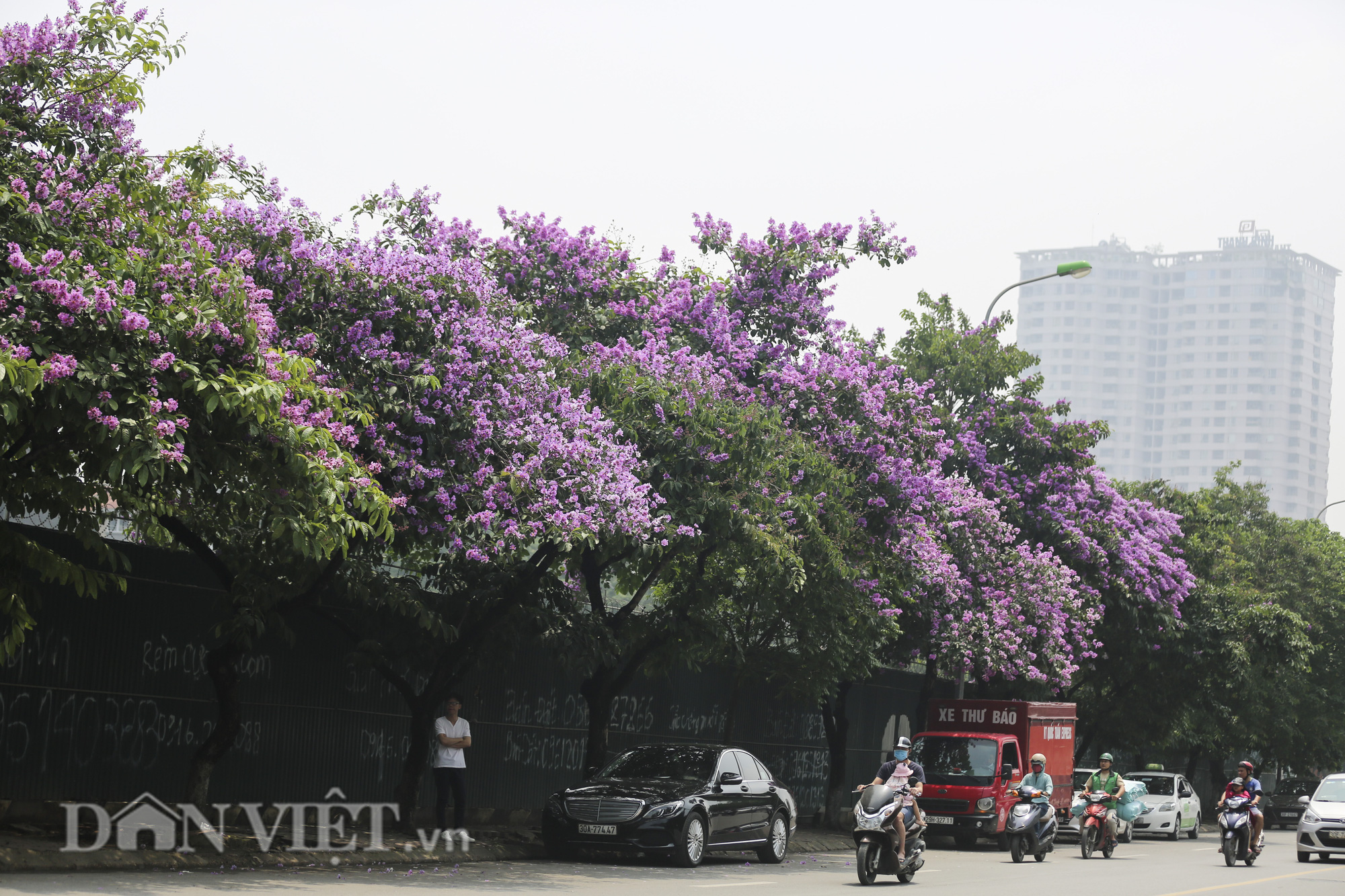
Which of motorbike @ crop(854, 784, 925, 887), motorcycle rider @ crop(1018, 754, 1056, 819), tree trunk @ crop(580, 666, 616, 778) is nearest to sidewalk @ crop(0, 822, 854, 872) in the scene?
tree trunk @ crop(580, 666, 616, 778)

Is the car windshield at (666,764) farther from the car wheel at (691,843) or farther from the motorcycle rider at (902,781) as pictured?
the motorcycle rider at (902,781)

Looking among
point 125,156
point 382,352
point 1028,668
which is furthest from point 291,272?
point 1028,668

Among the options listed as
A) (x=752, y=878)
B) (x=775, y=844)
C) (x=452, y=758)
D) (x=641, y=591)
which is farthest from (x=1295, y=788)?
(x=452, y=758)

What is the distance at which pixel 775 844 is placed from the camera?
769 inches

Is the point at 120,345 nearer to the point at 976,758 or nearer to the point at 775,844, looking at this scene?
the point at 775,844

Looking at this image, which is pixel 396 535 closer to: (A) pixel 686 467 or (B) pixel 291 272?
(B) pixel 291 272

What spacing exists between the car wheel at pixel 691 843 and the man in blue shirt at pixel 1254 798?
33.7 feet

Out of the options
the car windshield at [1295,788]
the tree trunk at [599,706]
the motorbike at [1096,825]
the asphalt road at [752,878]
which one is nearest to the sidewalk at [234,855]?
the asphalt road at [752,878]

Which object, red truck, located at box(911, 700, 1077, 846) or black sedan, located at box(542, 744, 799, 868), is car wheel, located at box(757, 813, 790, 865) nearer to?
black sedan, located at box(542, 744, 799, 868)

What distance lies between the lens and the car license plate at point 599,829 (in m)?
17.0

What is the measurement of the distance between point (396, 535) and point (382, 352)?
6.28ft

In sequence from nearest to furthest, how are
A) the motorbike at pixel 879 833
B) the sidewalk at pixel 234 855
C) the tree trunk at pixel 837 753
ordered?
the sidewalk at pixel 234 855, the motorbike at pixel 879 833, the tree trunk at pixel 837 753

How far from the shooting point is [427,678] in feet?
66.5

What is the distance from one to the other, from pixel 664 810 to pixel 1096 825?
10.3 meters
